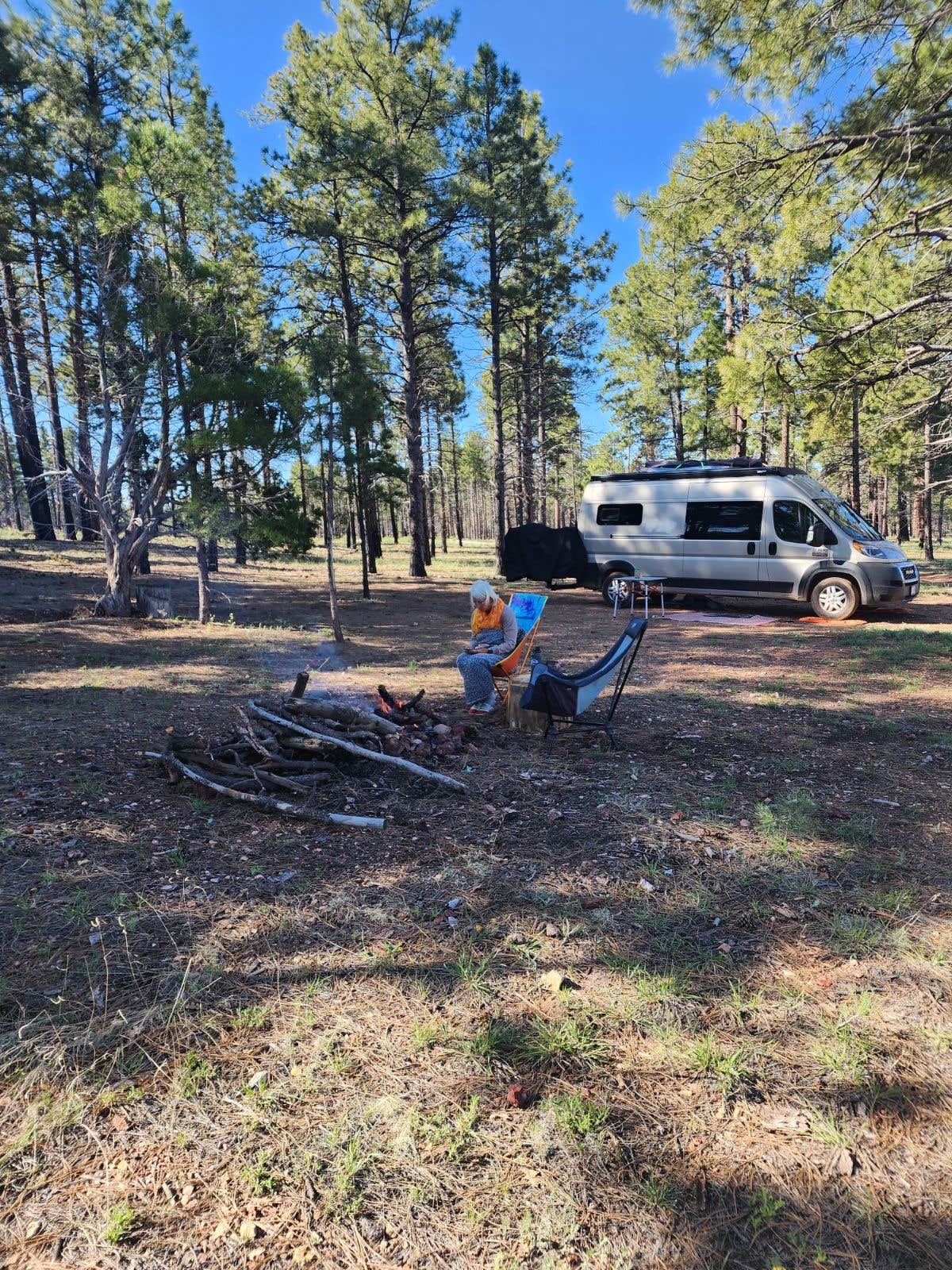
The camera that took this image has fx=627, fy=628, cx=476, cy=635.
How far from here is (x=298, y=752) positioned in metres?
4.34

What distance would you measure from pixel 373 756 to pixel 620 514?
11.1m

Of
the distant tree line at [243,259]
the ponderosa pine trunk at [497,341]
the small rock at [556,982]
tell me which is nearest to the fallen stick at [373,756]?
the small rock at [556,982]

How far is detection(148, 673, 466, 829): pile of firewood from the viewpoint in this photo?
3.96 meters

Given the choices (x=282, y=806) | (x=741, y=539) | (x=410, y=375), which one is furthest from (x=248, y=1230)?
(x=410, y=375)

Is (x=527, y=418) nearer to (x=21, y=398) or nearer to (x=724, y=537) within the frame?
(x=724, y=537)

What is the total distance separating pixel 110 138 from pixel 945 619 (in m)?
16.9

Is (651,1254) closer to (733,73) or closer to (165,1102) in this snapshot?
(165,1102)

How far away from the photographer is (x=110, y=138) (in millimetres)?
11188

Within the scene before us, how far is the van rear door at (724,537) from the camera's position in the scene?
12156mm

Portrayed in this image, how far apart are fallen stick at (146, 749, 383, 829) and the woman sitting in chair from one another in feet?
7.12

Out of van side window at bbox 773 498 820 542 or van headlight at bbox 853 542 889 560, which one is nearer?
van headlight at bbox 853 542 889 560

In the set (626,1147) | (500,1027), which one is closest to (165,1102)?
(500,1027)

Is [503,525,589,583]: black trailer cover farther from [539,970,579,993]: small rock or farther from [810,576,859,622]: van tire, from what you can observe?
[539,970,579,993]: small rock

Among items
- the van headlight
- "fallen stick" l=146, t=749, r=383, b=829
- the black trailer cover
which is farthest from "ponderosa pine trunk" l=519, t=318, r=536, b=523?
"fallen stick" l=146, t=749, r=383, b=829
